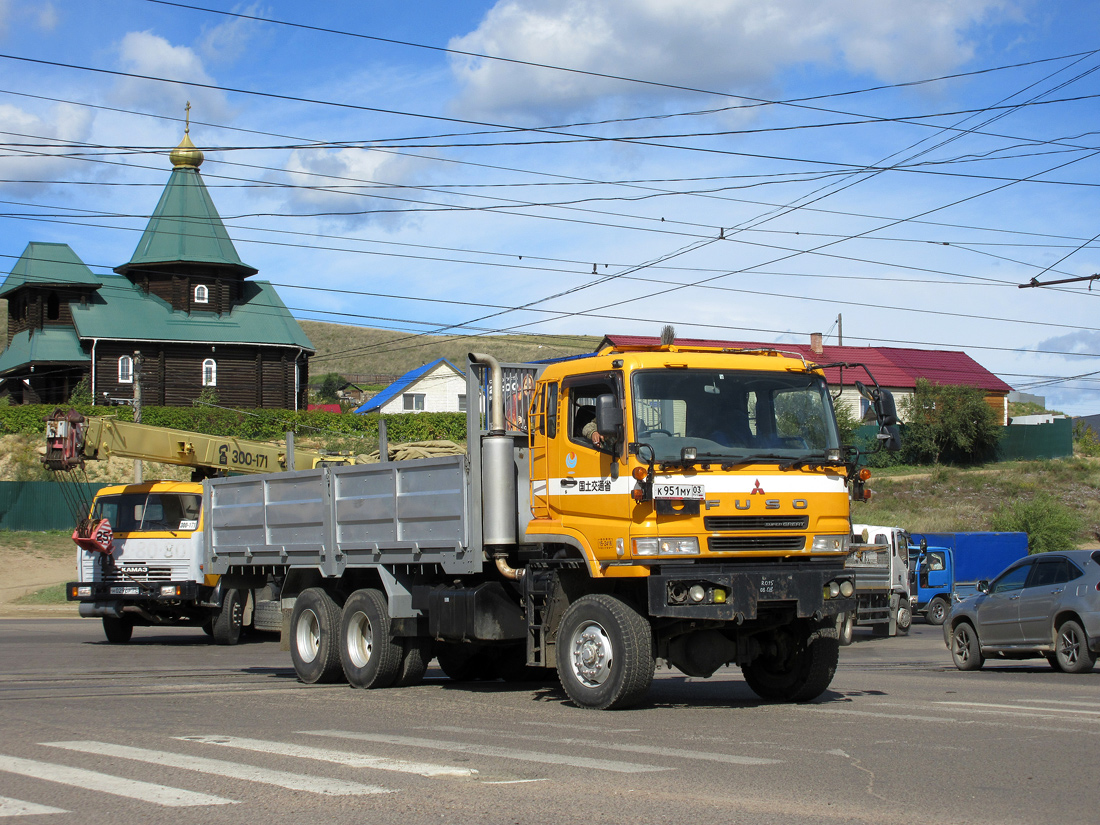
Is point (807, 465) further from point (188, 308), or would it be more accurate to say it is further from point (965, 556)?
point (188, 308)

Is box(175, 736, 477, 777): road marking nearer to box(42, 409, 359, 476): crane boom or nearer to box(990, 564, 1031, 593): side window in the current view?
box(42, 409, 359, 476): crane boom

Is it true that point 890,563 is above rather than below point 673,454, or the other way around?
below

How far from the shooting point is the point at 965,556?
33.3 meters

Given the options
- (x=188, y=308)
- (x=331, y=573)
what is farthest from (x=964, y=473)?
(x=331, y=573)

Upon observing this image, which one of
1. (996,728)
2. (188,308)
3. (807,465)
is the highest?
(188,308)

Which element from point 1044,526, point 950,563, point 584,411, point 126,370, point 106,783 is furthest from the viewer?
point 126,370

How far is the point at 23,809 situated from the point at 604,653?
5109mm

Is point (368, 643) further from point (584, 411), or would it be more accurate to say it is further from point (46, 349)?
point (46, 349)

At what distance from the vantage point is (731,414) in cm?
1034

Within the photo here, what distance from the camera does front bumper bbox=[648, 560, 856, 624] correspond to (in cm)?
973

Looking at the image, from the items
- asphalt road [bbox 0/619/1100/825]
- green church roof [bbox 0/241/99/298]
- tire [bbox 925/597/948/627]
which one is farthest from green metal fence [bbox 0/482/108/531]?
asphalt road [bbox 0/619/1100/825]

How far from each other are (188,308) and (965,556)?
45748 millimetres

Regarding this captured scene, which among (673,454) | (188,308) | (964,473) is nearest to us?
(673,454)

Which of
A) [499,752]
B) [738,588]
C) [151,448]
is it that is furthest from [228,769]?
[151,448]
